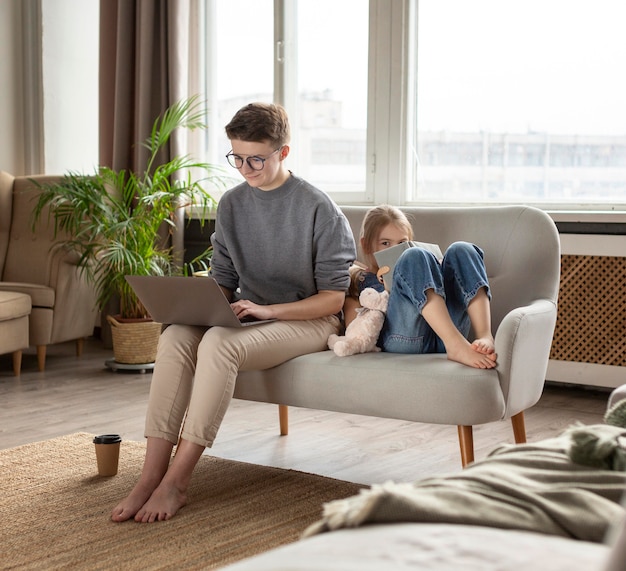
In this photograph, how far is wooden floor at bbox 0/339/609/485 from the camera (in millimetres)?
2809

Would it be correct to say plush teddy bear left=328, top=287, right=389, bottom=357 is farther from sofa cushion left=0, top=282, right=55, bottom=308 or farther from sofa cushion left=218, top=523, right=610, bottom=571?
sofa cushion left=0, top=282, right=55, bottom=308

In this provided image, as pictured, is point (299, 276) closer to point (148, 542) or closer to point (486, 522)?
point (148, 542)

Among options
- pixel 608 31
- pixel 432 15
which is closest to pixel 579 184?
pixel 608 31

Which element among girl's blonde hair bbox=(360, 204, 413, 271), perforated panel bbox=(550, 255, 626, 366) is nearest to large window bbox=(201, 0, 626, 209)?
perforated panel bbox=(550, 255, 626, 366)

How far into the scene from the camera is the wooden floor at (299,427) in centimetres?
281

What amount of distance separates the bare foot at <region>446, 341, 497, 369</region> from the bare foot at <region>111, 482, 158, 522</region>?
81 centimetres

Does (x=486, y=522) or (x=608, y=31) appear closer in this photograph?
(x=486, y=522)

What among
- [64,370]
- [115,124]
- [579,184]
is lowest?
[64,370]

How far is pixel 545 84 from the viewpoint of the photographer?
389 centimetres

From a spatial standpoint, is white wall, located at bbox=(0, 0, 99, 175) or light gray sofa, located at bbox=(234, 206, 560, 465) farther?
white wall, located at bbox=(0, 0, 99, 175)

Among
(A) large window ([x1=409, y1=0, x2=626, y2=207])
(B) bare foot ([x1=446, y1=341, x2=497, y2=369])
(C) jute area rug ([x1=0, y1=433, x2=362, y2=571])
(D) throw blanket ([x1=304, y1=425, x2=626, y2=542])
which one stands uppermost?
(A) large window ([x1=409, y1=0, x2=626, y2=207])

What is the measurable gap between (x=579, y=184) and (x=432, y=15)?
1.03 meters

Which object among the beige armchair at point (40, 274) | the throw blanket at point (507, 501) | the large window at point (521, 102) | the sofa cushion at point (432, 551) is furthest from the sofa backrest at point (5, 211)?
the sofa cushion at point (432, 551)

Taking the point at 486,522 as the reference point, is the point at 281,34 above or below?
above
